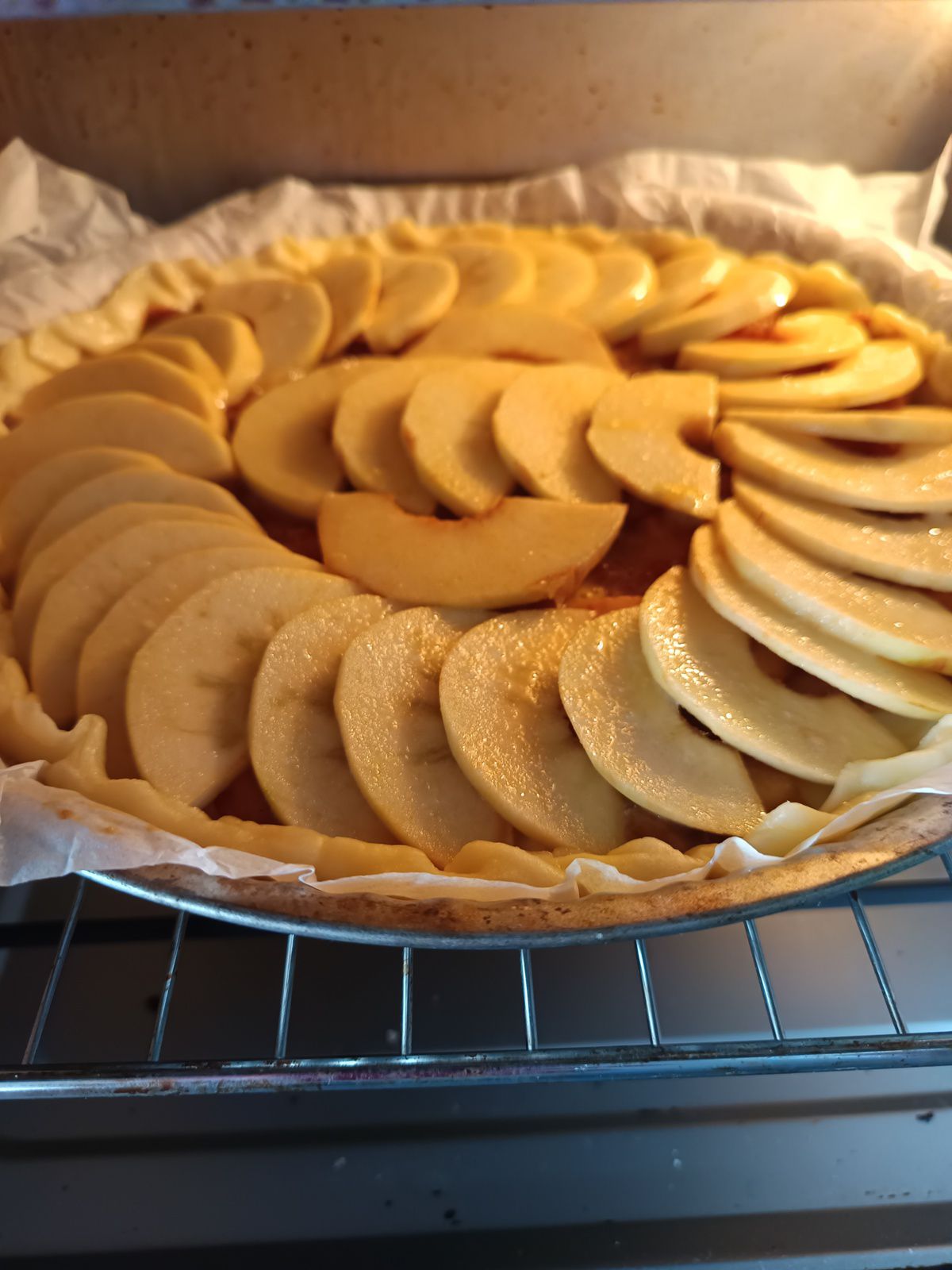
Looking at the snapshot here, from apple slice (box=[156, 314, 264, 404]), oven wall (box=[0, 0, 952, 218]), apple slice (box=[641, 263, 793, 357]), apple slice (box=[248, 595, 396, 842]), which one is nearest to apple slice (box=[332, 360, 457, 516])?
apple slice (box=[156, 314, 264, 404])

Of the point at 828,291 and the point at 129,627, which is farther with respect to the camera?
the point at 828,291

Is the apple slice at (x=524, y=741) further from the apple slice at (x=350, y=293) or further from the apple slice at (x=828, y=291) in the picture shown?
the apple slice at (x=828, y=291)

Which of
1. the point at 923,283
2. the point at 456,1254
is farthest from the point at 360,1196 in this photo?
the point at 923,283

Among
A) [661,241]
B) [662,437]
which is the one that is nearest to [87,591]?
[662,437]

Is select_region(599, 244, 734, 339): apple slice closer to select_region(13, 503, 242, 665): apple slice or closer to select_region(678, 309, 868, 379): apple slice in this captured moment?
select_region(678, 309, 868, 379): apple slice

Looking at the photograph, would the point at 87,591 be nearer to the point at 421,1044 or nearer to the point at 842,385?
the point at 421,1044

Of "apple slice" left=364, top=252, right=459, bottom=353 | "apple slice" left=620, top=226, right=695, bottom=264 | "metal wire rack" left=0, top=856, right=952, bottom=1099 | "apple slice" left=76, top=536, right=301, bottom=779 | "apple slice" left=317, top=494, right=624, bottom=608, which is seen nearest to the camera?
"metal wire rack" left=0, top=856, right=952, bottom=1099

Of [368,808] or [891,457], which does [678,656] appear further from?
[891,457]
